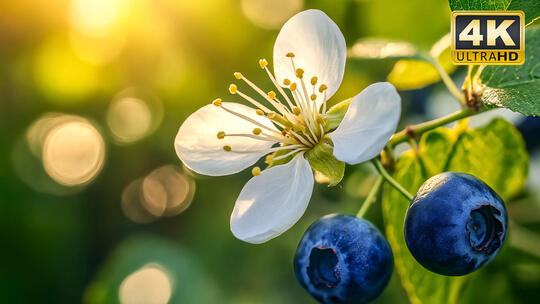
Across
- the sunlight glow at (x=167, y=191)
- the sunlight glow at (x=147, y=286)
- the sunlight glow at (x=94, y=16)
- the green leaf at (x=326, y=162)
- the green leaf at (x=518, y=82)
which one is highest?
the sunlight glow at (x=94, y=16)

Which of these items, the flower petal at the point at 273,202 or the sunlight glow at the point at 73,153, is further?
the sunlight glow at the point at 73,153

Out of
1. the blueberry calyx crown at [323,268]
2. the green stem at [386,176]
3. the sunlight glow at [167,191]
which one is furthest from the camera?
the sunlight glow at [167,191]

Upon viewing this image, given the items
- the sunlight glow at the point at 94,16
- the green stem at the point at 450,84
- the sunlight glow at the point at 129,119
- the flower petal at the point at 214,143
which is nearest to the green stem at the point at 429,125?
the green stem at the point at 450,84

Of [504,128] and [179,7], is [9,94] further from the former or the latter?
[504,128]

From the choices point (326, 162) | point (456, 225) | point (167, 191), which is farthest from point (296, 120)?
point (167, 191)

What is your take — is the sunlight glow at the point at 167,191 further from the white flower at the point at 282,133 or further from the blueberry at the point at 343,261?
the blueberry at the point at 343,261

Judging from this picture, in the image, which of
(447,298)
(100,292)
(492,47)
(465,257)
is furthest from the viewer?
(100,292)

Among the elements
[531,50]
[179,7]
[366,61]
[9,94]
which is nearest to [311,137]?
[366,61]
